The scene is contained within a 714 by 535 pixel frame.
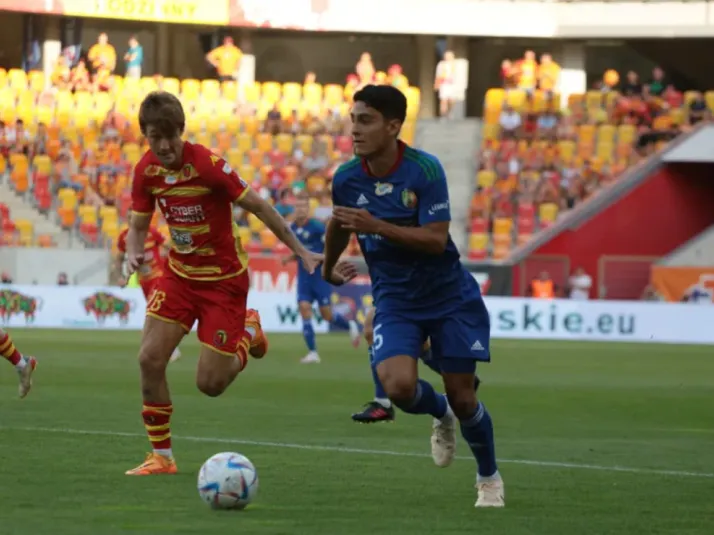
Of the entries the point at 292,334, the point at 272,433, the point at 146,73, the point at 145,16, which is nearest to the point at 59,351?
the point at 292,334

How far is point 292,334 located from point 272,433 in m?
17.7

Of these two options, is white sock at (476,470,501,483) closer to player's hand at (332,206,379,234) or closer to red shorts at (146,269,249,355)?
player's hand at (332,206,379,234)

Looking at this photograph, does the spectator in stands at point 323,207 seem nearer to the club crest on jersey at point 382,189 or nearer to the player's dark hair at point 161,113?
the player's dark hair at point 161,113

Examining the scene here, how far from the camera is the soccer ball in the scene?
8.09 m

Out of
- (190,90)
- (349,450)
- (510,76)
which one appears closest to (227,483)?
(349,450)

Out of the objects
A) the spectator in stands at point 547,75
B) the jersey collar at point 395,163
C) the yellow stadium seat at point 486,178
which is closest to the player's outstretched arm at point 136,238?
the jersey collar at point 395,163

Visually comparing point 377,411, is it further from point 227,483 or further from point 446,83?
point 446,83

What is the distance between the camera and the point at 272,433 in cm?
1252

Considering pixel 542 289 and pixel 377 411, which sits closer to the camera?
pixel 377 411

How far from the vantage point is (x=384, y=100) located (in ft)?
27.2

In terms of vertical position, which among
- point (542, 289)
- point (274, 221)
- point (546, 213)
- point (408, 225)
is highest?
point (408, 225)

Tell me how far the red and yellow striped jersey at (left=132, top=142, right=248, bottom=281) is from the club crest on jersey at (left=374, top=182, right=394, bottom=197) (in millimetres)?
1596

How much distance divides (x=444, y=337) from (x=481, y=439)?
565mm

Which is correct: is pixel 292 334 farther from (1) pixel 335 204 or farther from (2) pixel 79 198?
(1) pixel 335 204
